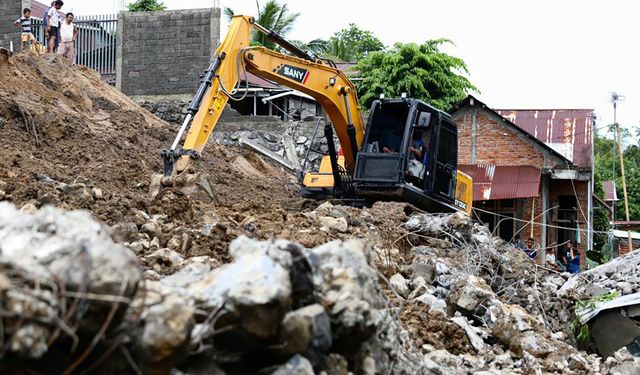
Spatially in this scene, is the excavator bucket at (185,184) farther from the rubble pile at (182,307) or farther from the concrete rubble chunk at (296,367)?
the concrete rubble chunk at (296,367)

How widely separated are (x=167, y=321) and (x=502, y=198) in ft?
76.8

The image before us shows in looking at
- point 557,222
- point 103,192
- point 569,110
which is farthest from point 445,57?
point 103,192

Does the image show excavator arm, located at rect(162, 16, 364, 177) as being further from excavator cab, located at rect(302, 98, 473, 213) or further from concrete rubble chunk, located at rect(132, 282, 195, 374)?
concrete rubble chunk, located at rect(132, 282, 195, 374)

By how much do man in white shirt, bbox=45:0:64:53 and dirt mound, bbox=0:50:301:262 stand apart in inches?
38.9

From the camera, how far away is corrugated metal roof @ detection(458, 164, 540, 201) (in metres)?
26.7

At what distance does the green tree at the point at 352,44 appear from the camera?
4862 cm

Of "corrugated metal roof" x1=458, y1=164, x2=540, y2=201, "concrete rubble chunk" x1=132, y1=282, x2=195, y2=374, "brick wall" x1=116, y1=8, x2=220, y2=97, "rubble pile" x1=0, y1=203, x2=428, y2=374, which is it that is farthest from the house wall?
"concrete rubble chunk" x1=132, y1=282, x2=195, y2=374

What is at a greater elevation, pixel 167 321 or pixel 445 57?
pixel 445 57

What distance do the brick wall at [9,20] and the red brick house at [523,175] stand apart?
39.1 feet

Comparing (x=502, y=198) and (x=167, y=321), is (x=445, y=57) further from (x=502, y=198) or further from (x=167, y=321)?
(x=167, y=321)

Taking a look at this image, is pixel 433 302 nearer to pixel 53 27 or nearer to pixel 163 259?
pixel 163 259

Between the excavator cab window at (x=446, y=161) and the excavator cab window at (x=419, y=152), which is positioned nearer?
the excavator cab window at (x=419, y=152)

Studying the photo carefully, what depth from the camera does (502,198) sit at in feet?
87.6

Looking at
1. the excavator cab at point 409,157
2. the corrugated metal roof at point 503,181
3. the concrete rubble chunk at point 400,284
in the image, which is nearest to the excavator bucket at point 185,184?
the excavator cab at point 409,157
